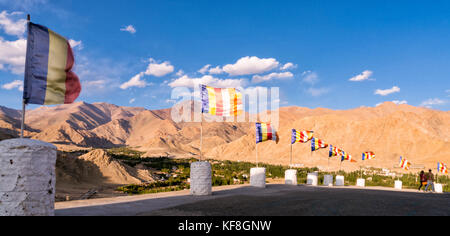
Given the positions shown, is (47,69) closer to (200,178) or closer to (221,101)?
(200,178)

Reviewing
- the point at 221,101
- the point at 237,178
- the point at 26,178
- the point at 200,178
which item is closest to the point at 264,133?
the point at 221,101

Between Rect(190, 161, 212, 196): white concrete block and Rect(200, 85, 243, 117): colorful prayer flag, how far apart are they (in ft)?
8.97

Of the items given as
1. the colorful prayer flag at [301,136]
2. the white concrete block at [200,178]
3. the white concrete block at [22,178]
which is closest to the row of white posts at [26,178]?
the white concrete block at [22,178]

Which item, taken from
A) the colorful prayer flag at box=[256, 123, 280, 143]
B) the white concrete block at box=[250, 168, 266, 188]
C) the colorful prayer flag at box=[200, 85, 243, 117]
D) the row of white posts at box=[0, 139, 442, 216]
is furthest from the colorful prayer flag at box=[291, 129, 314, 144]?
the row of white posts at box=[0, 139, 442, 216]

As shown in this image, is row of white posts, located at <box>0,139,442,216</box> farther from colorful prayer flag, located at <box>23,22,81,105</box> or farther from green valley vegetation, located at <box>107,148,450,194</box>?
green valley vegetation, located at <box>107,148,450,194</box>

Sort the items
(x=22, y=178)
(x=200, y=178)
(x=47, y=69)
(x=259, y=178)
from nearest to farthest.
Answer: (x=22, y=178) → (x=47, y=69) → (x=200, y=178) → (x=259, y=178)

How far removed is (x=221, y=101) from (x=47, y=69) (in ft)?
28.4

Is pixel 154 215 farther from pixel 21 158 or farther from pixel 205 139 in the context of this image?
pixel 205 139

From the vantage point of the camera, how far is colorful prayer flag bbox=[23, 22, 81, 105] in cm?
798

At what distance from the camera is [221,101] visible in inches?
616

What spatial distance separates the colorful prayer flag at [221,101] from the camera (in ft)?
50.0

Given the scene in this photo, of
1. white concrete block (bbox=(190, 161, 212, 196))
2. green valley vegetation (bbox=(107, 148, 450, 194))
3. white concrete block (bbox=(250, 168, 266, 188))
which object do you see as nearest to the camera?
white concrete block (bbox=(190, 161, 212, 196))
